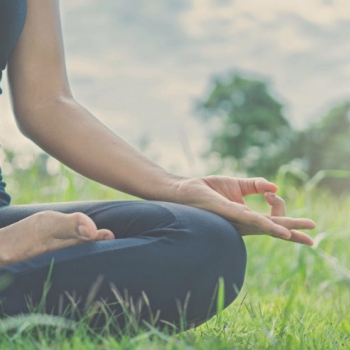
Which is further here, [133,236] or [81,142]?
[81,142]

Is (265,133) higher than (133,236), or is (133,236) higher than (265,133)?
(133,236)

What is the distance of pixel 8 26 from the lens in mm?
1924

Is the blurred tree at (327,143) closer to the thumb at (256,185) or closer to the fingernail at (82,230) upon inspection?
the thumb at (256,185)

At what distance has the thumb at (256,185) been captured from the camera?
1805 mm

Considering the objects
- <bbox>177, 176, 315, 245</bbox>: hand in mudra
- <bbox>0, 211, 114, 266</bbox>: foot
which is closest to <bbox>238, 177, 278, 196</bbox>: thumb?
<bbox>177, 176, 315, 245</bbox>: hand in mudra

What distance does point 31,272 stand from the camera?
157 centimetres

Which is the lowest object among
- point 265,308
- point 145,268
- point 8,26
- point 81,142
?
point 265,308

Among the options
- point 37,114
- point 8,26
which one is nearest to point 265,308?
point 37,114

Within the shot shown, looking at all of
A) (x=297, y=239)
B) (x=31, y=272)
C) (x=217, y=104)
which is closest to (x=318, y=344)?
(x=297, y=239)

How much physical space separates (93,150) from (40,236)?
1.35ft

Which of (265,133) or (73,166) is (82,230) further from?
(265,133)

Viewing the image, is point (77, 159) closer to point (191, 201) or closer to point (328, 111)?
point (191, 201)

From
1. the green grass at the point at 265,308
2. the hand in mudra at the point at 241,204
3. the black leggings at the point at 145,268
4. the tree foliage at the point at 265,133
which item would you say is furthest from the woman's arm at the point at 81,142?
the tree foliage at the point at 265,133

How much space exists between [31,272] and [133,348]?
0.29 meters
